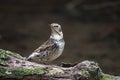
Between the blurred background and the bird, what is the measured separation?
12.5 feet

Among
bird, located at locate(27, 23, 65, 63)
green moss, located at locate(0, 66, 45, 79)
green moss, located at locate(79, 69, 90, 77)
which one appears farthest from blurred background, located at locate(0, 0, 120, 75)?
green moss, located at locate(0, 66, 45, 79)

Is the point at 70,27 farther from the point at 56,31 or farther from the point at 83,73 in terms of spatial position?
the point at 83,73

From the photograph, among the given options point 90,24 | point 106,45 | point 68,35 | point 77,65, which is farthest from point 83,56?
point 77,65

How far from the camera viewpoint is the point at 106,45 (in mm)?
11695

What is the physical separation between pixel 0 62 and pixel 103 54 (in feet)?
18.8

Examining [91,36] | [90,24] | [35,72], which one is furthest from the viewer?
[90,24]

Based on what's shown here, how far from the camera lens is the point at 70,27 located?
44.1 feet

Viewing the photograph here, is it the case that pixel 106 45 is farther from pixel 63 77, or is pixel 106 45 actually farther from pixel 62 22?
pixel 63 77

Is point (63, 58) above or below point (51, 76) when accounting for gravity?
above

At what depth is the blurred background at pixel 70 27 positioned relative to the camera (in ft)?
36.0

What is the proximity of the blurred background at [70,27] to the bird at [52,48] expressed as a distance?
12.5 feet

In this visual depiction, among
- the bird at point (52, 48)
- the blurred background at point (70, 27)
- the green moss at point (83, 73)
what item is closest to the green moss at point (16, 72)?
the bird at point (52, 48)

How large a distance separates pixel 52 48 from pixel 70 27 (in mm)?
7848

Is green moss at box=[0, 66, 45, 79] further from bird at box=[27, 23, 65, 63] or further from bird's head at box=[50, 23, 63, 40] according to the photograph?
bird's head at box=[50, 23, 63, 40]
